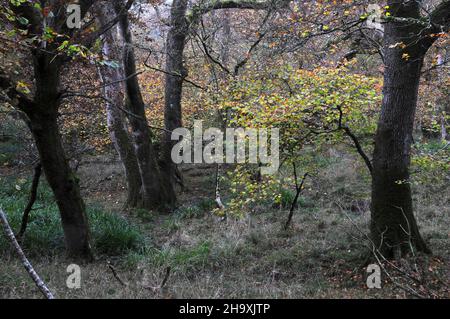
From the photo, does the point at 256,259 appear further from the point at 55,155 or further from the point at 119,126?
the point at 119,126

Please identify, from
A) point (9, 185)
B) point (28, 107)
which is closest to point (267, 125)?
point (28, 107)

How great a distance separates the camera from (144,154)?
473 inches

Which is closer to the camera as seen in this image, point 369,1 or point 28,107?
point 28,107

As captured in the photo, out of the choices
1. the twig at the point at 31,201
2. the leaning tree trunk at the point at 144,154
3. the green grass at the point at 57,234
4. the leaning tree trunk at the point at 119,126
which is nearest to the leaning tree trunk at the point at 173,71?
the leaning tree trunk at the point at 144,154

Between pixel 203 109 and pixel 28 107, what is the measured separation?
11.3 metres

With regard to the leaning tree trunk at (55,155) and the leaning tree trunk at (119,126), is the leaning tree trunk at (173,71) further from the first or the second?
the leaning tree trunk at (55,155)

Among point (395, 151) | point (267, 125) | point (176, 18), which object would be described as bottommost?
point (395, 151)

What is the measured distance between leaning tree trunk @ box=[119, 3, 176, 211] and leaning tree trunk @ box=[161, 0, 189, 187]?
29.5 inches

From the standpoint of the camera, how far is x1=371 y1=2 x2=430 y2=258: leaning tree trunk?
648 cm

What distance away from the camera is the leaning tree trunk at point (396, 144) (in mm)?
6480

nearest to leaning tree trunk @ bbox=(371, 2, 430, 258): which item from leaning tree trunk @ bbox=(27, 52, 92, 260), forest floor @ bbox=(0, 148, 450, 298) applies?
forest floor @ bbox=(0, 148, 450, 298)

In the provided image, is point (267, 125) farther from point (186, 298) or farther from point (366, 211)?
point (366, 211)

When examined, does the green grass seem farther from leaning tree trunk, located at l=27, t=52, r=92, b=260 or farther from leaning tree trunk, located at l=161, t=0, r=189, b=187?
leaning tree trunk, located at l=161, t=0, r=189, b=187

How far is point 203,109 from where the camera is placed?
671 inches
